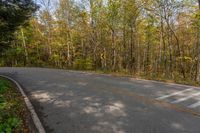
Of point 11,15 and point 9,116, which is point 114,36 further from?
point 9,116

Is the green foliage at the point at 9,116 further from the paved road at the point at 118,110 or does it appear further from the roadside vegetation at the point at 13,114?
the paved road at the point at 118,110

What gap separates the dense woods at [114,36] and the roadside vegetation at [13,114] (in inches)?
194

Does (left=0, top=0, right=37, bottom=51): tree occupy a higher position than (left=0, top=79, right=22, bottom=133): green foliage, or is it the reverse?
(left=0, top=0, right=37, bottom=51): tree

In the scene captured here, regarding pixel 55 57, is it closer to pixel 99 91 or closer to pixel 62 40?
pixel 62 40

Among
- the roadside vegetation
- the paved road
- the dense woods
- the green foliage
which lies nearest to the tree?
the dense woods

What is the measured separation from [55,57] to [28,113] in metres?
27.1

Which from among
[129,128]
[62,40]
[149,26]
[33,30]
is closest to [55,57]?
[62,40]

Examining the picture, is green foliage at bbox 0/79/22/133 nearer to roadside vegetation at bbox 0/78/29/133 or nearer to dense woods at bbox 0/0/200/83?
roadside vegetation at bbox 0/78/29/133

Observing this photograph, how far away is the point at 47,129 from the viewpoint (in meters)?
5.26

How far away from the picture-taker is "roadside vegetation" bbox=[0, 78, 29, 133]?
5050 mm

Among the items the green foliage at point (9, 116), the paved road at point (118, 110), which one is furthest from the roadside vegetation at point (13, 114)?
the paved road at point (118, 110)

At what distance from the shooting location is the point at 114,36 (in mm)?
23906

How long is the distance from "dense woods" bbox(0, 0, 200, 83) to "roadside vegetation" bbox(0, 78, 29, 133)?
4.93 m

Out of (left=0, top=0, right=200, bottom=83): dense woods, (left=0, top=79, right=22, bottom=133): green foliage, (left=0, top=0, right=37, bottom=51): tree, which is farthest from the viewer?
(left=0, top=0, right=200, bottom=83): dense woods
